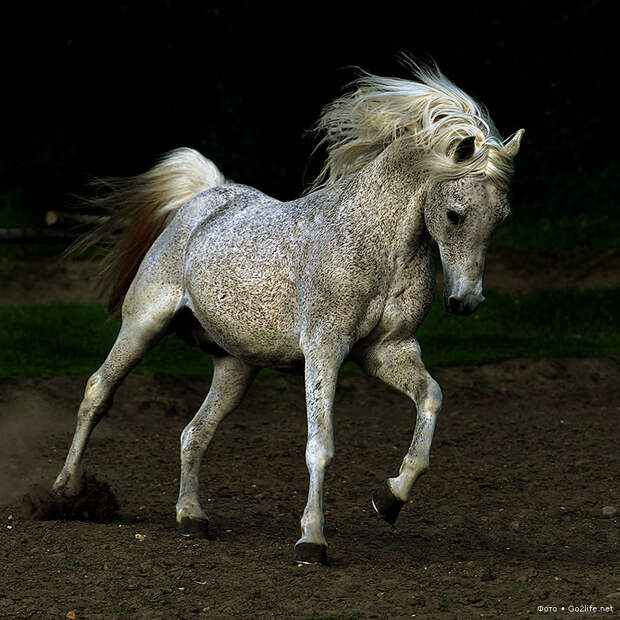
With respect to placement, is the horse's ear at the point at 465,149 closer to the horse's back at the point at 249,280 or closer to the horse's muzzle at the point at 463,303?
the horse's muzzle at the point at 463,303

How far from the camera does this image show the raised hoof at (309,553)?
15.4 feet

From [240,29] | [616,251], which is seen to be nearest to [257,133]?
[240,29]

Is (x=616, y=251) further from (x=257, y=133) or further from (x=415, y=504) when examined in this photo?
(x=415, y=504)

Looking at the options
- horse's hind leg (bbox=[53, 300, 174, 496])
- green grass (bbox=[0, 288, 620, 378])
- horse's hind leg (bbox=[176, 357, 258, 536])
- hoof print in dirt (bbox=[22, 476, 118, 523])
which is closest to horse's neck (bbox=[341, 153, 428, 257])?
horse's hind leg (bbox=[176, 357, 258, 536])

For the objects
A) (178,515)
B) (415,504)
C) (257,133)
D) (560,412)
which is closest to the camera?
(178,515)

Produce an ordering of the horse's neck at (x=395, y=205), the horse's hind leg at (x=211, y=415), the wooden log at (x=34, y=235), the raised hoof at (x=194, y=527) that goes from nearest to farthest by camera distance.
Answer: the horse's neck at (x=395, y=205), the raised hoof at (x=194, y=527), the horse's hind leg at (x=211, y=415), the wooden log at (x=34, y=235)

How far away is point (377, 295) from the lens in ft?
16.1

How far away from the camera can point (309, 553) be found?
470 cm

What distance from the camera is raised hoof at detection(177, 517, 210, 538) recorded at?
562cm

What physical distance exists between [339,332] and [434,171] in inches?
32.3

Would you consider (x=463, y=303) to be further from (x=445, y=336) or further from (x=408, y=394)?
(x=445, y=336)

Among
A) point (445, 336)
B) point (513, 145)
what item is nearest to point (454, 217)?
point (513, 145)

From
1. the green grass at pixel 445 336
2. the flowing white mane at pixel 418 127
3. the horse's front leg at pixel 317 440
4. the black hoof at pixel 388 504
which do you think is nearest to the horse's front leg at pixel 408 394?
the black hoof at pixel 388 504

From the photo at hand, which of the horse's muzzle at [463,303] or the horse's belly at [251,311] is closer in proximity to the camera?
the horse's muzzle at [463,303]
